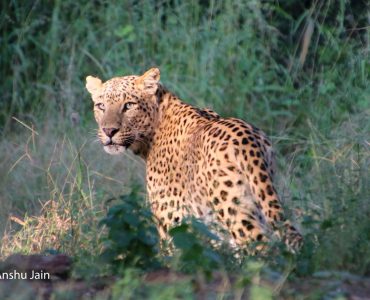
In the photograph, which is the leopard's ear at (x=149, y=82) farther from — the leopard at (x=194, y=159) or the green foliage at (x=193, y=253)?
the green foliage at (x=193, y=253)

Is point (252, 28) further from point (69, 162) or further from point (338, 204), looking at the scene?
point (338, 204)

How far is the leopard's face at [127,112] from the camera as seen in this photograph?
7957 millimetres

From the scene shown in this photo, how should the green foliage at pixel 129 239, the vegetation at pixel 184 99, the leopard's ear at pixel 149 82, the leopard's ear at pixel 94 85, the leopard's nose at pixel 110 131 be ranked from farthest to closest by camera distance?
the leopard's ear at pixel 94 85 → the leopard's ear at pixel 149 82 → the leopard's nose at pixel 110 131 → the vegetation at pixel 184 99 → the green foliage at pixel 129 239

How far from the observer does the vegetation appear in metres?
6.61

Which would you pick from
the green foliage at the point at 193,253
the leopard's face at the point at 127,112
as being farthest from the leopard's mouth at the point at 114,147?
the green foliage at the point at 193,253

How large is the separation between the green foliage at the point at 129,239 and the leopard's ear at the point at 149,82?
2493 mm

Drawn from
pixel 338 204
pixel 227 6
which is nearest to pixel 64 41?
pixel 227 6

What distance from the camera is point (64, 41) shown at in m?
11.6

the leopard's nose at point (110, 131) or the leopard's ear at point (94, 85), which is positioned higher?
the leopard's ear at point (94, 85)

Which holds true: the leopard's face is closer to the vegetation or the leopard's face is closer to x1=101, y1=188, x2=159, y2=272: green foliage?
the vegetation

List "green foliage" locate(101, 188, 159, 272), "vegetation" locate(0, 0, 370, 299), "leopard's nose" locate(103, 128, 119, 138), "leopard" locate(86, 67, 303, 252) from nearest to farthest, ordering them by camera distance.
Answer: "green foliage" locate(101, 188, 159, 272) → "leopard" locate(86, 67, 303, 252) → "vegetation" locate(0, 0, 370, 299) → "leopard's nose" locate(103, 128, 119, 138)

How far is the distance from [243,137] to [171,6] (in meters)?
5.56

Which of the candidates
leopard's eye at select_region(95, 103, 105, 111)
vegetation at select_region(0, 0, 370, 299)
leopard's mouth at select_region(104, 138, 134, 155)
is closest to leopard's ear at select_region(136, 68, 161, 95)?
leopard's eye at select_region(95, 103, 105, 111)

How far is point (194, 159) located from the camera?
23.5ft
